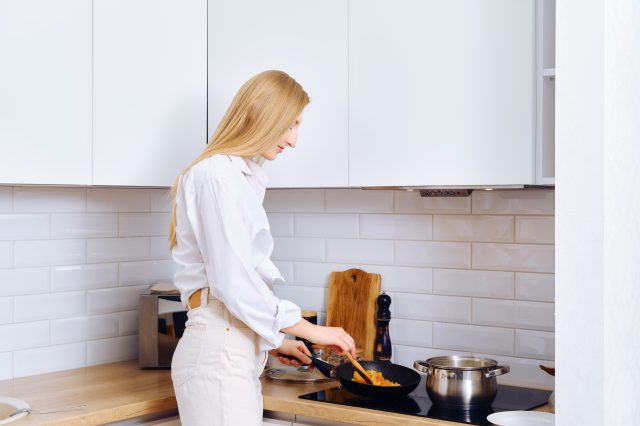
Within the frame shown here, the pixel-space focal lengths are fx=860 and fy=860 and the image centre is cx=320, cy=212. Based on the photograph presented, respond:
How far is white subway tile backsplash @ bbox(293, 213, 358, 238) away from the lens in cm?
307

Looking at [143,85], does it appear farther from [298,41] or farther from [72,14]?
[298,41]

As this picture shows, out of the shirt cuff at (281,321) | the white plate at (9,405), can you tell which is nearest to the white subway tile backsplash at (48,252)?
the white plate at (9,405)

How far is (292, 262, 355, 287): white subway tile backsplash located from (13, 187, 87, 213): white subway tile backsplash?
0.80 m

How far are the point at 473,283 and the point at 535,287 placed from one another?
0.69 feet

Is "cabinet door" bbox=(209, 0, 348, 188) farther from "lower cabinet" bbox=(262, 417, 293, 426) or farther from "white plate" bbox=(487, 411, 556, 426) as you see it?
"white plate" bbox=(487, 411, 556, 426)

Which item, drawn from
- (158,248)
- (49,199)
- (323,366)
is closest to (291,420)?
(323,366)

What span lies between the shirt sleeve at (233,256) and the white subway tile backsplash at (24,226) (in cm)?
87

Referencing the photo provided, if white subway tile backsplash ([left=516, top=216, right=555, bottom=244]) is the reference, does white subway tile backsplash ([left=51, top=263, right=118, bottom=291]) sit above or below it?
below

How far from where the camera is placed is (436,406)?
A: 93.5 inches

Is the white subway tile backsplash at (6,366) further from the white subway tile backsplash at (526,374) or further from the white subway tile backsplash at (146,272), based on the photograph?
the white subway tile backsplash at (526,374)

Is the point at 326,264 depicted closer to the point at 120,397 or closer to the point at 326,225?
the point at 326,225

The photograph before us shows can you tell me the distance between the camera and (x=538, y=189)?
2.62 m
